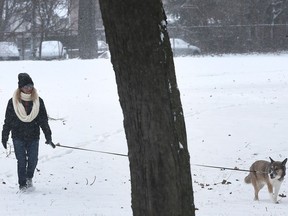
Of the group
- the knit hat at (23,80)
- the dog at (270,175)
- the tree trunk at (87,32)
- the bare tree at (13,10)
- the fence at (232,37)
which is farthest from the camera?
the fence at (232,37)

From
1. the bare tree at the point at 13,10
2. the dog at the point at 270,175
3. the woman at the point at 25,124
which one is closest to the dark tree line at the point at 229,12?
the bare tree at the point at 13,10

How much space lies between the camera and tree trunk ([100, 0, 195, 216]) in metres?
5.16

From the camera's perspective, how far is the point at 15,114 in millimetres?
9469

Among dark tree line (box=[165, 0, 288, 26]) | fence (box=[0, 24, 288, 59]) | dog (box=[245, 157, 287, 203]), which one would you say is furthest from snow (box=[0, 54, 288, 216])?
dark tree line (box=[165, 0, 288, 26])

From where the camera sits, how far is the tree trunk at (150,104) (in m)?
5.16

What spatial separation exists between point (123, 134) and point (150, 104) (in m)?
11.2

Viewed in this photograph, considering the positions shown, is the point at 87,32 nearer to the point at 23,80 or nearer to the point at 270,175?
the point at 23,80

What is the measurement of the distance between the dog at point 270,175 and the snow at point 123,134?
0.24 m

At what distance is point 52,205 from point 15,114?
1718 mm

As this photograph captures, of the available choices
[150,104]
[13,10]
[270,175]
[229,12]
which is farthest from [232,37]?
[150,104]

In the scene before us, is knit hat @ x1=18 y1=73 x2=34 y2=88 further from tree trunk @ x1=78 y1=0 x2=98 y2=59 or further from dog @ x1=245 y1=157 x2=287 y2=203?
tree trunk @ x1=78 y1=0 x2=98 y2=59

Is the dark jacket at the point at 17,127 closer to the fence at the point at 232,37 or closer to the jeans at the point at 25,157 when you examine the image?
the jeans at the point at 25,157

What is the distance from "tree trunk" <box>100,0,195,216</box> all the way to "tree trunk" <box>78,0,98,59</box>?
96.5 feet

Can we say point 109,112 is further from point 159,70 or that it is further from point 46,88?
point 159,70
